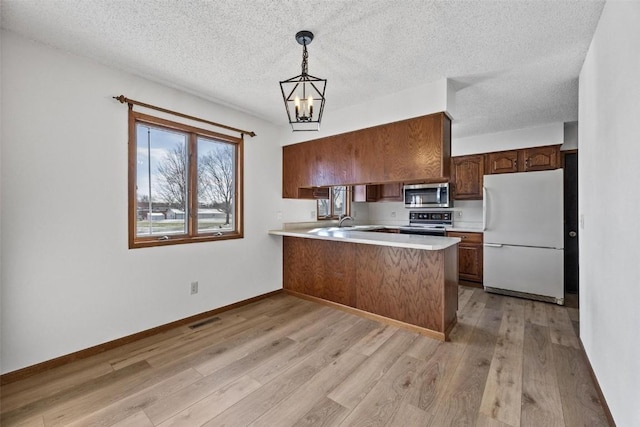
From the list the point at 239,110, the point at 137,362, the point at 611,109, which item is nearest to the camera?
the point at 611,109

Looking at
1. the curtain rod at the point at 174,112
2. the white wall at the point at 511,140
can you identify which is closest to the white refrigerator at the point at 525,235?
the white wall at the point at 511,140

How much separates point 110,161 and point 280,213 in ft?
6.93

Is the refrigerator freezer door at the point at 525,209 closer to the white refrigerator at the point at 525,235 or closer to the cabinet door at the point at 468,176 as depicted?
the white refrigerator at the point at 525,235

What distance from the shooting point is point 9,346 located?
1923 mm

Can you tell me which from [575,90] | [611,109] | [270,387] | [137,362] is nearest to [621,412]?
[611,109]

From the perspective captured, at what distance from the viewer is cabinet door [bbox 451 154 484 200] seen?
4445 millimetres

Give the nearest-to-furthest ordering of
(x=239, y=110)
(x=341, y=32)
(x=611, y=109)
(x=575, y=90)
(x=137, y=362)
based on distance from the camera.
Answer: (x=611, y=109), (x=341, y=32), (x=137, y=362), (x=575, y=90), (x=239, y=110)

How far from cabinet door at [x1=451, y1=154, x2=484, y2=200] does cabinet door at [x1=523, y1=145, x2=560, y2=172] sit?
1.94 feet

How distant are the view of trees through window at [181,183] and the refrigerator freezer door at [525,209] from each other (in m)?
3.56

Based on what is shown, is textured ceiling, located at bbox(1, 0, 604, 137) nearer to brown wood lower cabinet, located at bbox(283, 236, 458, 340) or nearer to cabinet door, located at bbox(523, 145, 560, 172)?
cabinet door, located at bbox(523, 145, 560, 172)

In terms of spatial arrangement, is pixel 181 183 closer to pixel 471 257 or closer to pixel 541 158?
pixel 471 257

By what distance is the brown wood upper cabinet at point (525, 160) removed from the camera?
3.85 meters

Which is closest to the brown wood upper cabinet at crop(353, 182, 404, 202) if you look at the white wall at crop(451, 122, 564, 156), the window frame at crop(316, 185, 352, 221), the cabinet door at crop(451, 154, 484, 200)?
the window frame at crop(316, 185, 352, 221)

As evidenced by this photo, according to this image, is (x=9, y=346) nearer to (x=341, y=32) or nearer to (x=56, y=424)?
(x=56, y=424)
